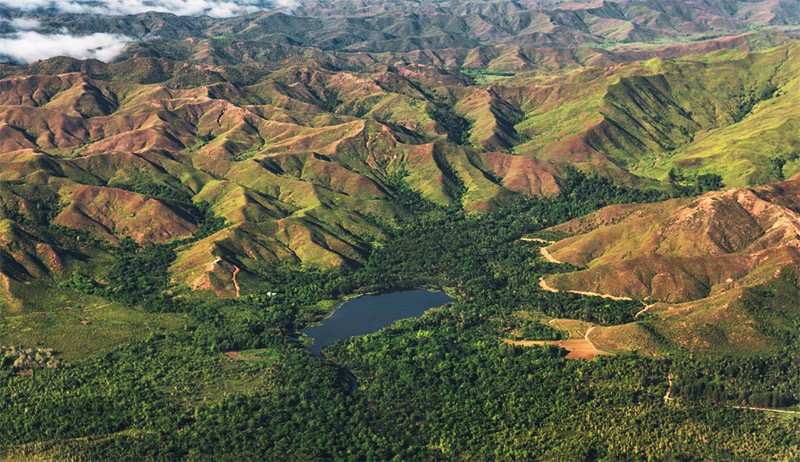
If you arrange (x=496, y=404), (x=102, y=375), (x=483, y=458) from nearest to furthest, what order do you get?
(x=483, y=458)
(x=496, y=404)
(x=102, y=375)

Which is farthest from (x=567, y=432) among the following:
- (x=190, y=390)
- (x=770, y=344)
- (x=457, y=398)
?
(x=190, y=390)

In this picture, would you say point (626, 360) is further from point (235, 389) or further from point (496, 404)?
point (235, 389)

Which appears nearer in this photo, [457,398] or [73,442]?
[73,442]

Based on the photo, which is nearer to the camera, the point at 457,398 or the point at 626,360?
the point at 457,398

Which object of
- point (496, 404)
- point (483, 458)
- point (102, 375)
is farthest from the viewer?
point (102, 375)

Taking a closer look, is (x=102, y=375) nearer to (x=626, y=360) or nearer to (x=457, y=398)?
(x=457, y=398)

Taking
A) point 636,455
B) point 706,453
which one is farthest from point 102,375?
point 706,453

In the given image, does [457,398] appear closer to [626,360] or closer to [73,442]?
[626,360]
